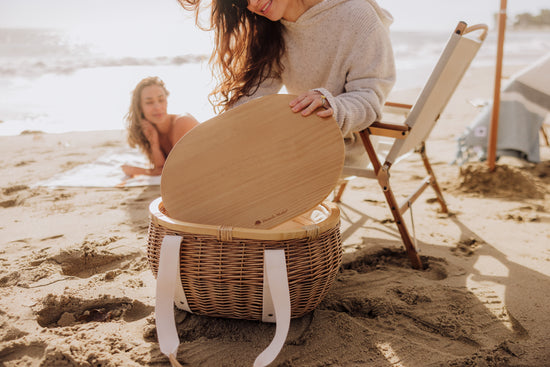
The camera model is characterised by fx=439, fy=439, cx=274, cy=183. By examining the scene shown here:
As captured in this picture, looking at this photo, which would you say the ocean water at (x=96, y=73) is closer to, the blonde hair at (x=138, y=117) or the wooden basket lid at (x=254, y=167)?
the blonde hair at (x=138, y=117)

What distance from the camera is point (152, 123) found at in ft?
13.4

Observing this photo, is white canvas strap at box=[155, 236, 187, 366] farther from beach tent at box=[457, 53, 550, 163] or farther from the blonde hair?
beach tent at box=[457, 53, 550, 163]

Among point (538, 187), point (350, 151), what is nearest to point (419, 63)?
point (538, 187)

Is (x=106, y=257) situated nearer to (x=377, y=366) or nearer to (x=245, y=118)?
(x=245, y=118)

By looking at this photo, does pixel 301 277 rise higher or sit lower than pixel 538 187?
higher

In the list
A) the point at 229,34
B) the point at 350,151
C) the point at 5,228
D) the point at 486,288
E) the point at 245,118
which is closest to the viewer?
the point at 245,118

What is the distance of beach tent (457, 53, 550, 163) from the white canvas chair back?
58.9 inches

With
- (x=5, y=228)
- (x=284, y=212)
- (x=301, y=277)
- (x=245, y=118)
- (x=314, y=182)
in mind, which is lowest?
(x=5, y=228)

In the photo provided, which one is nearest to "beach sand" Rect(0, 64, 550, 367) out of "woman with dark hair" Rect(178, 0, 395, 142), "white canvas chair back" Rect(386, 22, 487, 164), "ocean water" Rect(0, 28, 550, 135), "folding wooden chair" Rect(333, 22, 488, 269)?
"folding wooden chair" Rect(333, 22, 488, 269)

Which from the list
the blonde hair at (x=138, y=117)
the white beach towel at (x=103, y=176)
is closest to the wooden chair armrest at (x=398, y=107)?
the white beach towel at (x=103, y=176)

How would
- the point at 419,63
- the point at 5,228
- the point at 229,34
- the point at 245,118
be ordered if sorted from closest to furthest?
1. the point at 245,118
2. the point at 229,34
3. the point at 5,228
4. the point at 419,63

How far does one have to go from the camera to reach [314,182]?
165 cm

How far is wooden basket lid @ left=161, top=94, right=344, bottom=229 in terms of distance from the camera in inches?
65.1

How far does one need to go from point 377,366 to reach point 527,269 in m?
1.18
